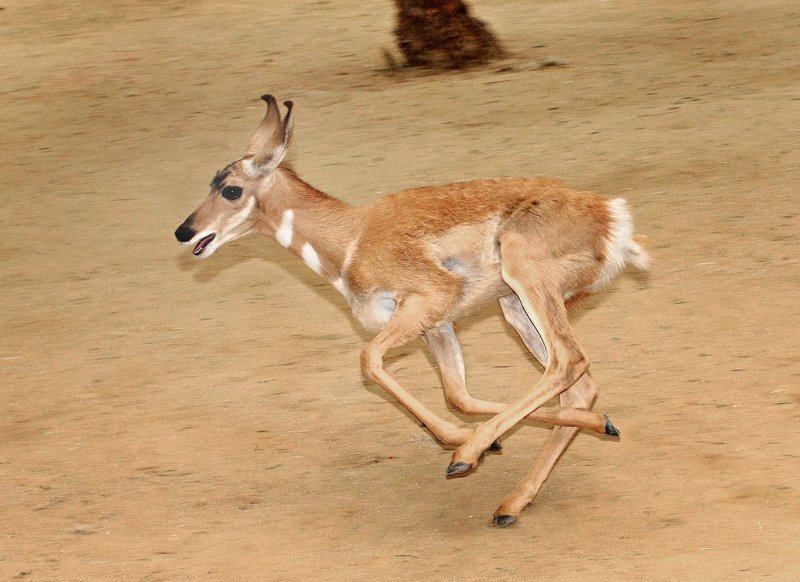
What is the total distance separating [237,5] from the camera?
19.0 metres

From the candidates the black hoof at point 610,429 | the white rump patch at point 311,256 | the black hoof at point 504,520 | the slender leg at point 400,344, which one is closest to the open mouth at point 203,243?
the white rump patch at point 311,256

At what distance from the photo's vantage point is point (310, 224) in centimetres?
755

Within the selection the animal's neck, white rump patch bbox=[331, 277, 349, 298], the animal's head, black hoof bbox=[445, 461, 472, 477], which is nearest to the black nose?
the animal's head

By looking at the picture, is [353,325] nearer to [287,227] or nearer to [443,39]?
[287,227]

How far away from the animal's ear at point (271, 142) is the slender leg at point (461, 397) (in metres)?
1.28

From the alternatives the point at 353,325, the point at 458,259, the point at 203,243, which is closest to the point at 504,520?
the point at 458,259

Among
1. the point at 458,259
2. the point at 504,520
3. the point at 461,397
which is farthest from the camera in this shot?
the point at 461,397

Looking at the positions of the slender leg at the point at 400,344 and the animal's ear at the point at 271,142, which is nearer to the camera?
the slender leg at the point at 400,344

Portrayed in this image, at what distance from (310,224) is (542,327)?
1.52 meters

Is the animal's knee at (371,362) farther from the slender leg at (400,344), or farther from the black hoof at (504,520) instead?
the black hoof at (504,520)

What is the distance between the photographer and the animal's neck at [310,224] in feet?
24.5

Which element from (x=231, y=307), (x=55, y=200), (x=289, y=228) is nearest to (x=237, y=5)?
(x=55, y=200)

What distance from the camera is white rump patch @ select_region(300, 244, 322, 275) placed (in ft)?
24.7

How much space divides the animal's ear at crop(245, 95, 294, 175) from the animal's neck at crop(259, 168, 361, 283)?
6.2 inches
